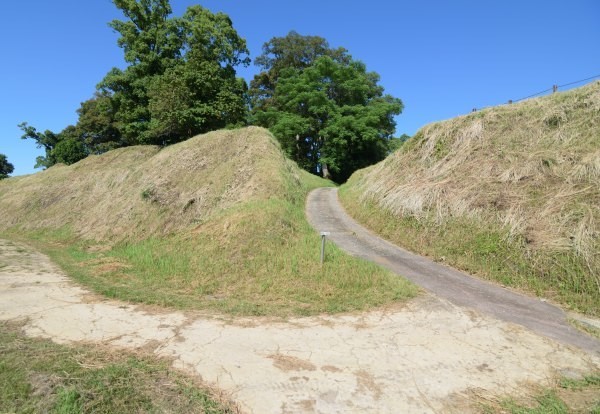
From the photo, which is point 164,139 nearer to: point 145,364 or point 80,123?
point 80,123

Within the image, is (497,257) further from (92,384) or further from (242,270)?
(92,384)

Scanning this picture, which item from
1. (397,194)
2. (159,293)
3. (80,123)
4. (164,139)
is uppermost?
(80,123)

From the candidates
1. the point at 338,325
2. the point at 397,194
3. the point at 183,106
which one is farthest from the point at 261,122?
the point at 338,325

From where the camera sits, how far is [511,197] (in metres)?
8.85

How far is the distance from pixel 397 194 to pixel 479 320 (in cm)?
681

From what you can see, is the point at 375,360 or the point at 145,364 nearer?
the point at 145,364

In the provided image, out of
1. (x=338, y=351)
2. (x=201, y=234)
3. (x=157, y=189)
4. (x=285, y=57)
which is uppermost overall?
(x=285, y=57)

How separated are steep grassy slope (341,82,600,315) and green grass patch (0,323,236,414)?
677 centimetres

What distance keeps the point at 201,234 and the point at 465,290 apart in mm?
7380

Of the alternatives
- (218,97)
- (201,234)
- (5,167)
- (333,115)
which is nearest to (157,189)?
(201,234)

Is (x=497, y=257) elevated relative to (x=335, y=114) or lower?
lower

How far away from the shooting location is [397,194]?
39.0 ft

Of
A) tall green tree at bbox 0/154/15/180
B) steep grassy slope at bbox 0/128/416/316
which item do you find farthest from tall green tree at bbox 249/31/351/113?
tall green tree at bbox 0/154/15/180

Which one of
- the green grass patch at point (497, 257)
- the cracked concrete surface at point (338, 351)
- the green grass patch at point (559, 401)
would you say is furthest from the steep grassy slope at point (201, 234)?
the green grass patch at point (559, 401)
